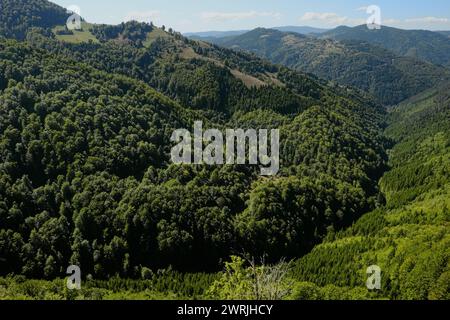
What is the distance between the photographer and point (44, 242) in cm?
15762

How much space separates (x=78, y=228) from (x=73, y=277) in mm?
21839

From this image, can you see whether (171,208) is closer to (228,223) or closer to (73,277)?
(228,223)

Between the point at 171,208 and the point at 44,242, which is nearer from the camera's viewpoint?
the point at 44,242
